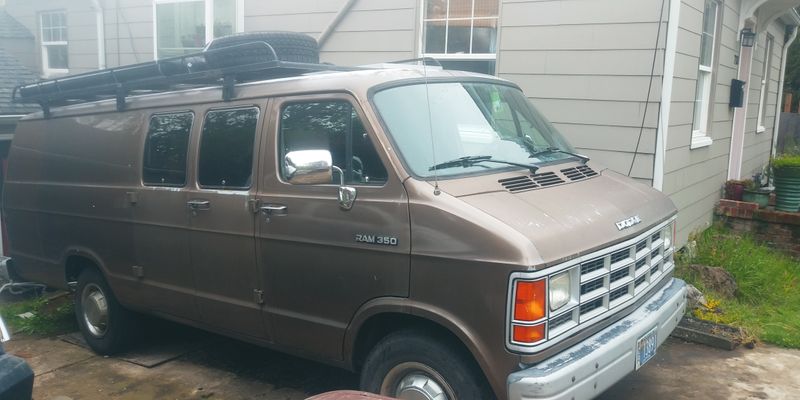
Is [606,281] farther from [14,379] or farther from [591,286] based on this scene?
[14,379]

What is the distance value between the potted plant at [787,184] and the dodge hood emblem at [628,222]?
17.2ft

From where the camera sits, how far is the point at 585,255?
363 cm

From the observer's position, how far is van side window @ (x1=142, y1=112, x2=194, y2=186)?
5.10m

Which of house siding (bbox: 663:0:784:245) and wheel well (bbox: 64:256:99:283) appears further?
house siding (bbox: 663:0:784:245)

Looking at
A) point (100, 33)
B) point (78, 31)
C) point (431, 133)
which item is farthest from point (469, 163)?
point (78, 31)

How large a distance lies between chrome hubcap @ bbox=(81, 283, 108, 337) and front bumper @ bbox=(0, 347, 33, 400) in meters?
2.66

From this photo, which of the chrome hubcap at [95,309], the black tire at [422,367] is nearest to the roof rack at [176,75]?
the chrome hubcap at [95,309]

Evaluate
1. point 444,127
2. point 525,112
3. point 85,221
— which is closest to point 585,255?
point 444,127

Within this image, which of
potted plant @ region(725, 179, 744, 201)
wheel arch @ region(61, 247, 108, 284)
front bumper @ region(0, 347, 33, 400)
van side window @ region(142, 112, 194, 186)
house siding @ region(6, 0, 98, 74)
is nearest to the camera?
front bumper @ region(0, 347, 33, 400)

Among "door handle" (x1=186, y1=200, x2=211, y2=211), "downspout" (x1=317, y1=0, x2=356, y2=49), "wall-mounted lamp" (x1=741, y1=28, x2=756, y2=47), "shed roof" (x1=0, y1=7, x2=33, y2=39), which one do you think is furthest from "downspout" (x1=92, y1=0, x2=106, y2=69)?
"wall-mounted lamp" (x1=741, y1=28, x2=756, y2=47)

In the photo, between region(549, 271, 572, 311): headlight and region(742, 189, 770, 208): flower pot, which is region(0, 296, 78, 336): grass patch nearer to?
region(549, 271, 572, 311): headlight

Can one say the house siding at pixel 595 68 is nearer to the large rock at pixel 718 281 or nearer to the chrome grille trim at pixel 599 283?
the large rock at pixel 718 281

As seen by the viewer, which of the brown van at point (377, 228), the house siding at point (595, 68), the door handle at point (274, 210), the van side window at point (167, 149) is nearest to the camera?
the brown van at point (377, 228)

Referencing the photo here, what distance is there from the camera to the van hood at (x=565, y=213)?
11.5 ft
